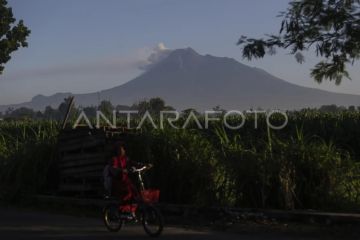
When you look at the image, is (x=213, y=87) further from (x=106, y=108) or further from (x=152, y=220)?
(x=152, y=220)

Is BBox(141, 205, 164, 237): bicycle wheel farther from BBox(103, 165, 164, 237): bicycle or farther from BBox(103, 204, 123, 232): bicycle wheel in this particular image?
BBox(103, 204, 123, 232): bicycle wheel

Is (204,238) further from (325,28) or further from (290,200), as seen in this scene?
(325,28)

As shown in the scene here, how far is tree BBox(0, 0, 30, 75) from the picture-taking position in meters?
25.4

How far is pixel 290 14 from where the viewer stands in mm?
14250

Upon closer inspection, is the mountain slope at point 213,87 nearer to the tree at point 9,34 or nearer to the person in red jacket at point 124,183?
the tree at point 9,34

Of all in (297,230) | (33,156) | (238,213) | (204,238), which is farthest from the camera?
(33,156)

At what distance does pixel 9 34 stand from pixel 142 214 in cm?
1667

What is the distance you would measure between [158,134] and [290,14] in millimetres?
4016

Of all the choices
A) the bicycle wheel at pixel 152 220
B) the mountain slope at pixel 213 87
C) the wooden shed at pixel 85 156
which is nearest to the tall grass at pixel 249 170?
the wooden shed at pixel 85 156

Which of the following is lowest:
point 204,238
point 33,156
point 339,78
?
point 204,238

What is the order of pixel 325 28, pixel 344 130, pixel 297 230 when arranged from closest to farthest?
pixel 297 230, pixel 325 28, pixel 344 130

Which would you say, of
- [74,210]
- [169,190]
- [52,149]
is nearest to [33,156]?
[52,149]

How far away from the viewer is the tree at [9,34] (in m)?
25.4

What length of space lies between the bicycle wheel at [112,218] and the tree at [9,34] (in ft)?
50.2
